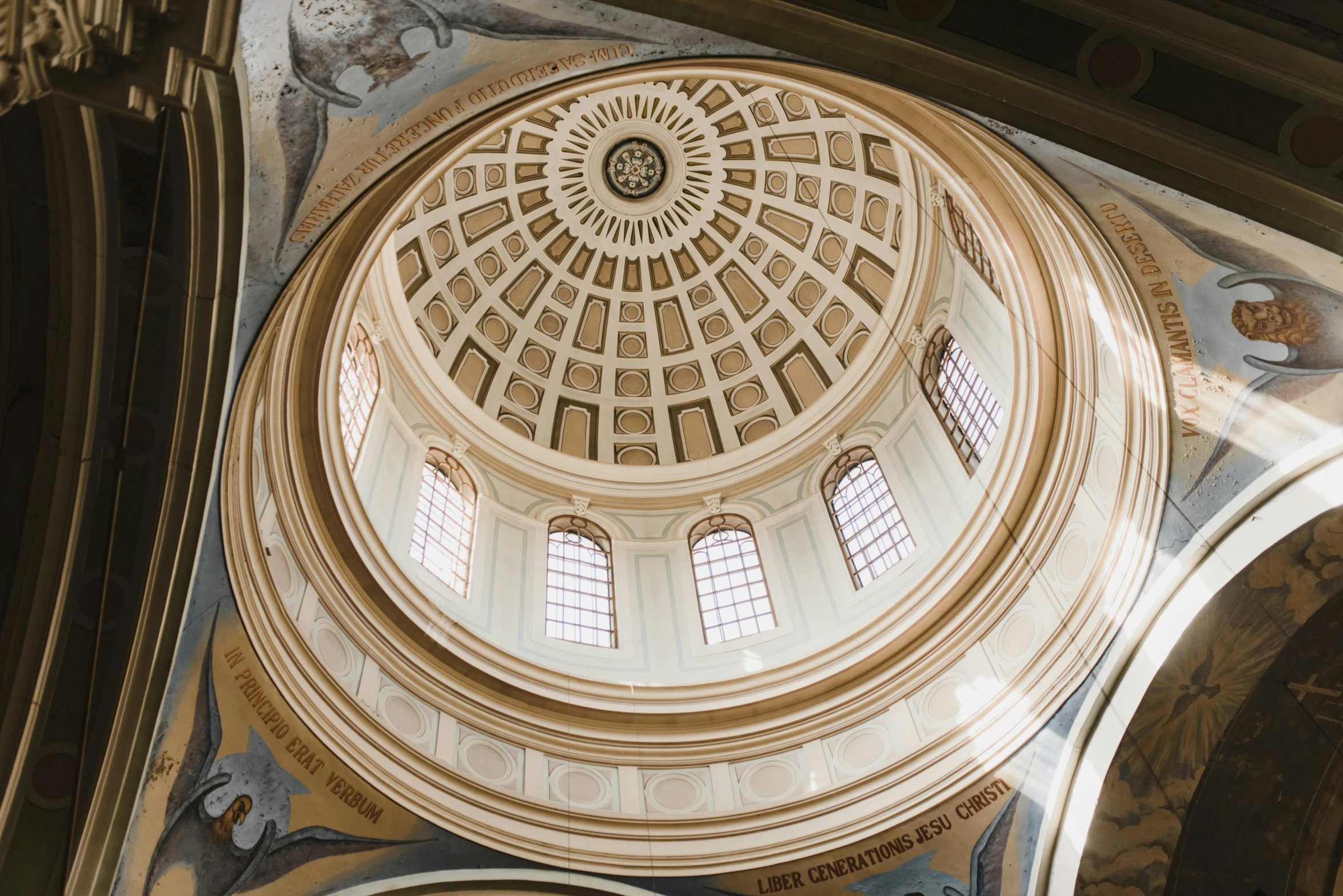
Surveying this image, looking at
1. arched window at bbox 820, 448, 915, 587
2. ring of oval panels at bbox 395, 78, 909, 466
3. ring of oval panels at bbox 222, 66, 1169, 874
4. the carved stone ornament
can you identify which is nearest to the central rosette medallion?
ring of oval panels at bbox 395, 78, 909, 466

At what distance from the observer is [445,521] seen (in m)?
15.0

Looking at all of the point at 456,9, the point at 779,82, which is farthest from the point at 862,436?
the point at 456,9

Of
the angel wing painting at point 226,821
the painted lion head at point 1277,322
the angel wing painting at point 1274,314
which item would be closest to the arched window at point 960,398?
the angel wing painting at point 1274,314

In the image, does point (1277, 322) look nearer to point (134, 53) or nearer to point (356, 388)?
point (134, 53)

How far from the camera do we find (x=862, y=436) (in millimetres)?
16719

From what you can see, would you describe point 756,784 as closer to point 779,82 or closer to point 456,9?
point 779,82

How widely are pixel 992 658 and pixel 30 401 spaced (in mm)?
9609

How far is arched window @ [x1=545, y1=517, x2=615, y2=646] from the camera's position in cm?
1485

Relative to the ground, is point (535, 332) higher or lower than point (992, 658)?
higher

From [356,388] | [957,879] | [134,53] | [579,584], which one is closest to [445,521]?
[579,584]

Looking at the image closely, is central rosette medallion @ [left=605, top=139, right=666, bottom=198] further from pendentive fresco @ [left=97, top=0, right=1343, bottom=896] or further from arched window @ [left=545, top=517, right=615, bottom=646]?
pendentive fresco @ [left=97, top=0, right=1343, bottom=896]

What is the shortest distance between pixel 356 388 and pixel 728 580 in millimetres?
6058

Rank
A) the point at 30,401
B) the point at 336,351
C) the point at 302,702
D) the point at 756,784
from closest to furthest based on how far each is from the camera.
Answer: the point at 30,401
the point at 302,702
the point at 336,351
the point at 756,784

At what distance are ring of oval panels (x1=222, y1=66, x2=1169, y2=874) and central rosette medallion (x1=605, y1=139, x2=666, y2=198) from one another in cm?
969
